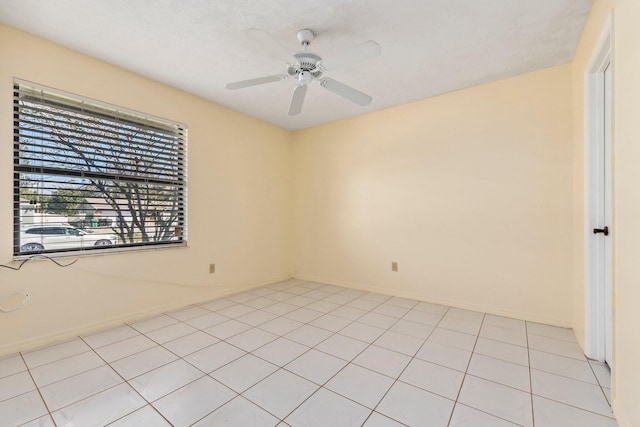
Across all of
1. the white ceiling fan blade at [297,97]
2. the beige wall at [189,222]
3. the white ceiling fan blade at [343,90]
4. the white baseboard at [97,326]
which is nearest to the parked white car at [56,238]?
the beige wall at [189,222]

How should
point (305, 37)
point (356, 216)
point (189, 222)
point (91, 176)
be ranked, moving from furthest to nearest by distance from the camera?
point (356, 216) < point (189, 222) < point (91, 176) < point (305, 37)

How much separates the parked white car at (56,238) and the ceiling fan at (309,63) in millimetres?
1827

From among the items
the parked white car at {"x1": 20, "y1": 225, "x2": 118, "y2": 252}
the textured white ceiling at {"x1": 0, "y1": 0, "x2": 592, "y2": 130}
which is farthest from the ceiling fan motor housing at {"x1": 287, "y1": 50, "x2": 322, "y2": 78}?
the parked white car at {"x1": 20, "y1": 225, "x2": 118, "y2": 252}

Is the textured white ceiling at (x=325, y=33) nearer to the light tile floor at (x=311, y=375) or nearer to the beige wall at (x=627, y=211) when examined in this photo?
the beige wall at (x=627, y=211)

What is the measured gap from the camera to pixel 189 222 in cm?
316

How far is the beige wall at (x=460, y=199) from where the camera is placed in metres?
2.57

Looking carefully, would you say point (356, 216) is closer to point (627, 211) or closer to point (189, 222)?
point (189, 222)

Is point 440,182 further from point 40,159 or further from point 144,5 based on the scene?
point 40,159

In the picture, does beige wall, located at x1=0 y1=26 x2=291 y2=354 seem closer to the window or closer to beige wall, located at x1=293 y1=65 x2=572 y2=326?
the window

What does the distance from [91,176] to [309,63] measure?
215 centimetres

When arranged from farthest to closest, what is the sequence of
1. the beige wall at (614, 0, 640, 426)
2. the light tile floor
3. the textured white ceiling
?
the textured white ceiling
the light tile floor
the beige wall at (614, 0, 640, 426)

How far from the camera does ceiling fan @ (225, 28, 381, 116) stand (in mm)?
1727

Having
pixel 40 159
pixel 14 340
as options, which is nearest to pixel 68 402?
pixel 14 340

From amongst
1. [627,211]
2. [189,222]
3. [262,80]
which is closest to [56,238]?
[189,222]
